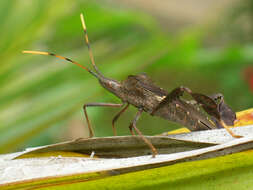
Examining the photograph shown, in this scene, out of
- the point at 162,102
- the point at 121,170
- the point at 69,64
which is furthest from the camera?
the point at 69,64

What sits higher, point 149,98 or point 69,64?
point 69,64

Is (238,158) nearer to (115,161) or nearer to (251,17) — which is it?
(115,161)

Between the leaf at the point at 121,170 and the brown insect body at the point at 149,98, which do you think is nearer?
the leaf at the point at 121,170

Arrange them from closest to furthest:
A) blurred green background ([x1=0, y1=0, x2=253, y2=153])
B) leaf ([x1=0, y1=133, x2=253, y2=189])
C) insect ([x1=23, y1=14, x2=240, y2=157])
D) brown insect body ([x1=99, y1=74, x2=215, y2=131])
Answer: leaf ([x1=0, y1=133, x2=253, y2=189]), insect ([x1=23, y1=14, x2=240, y2=157]), brown insect body ([x1=99, y1=74, x2=215, y2=131]), blurred green background ([x1=0, y1=0, x2=253, y2=153])

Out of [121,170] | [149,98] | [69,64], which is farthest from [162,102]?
[69,64]

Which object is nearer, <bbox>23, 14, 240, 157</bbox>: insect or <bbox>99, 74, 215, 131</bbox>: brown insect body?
<bbox>23, 14, 240, 157</bbox>: insect

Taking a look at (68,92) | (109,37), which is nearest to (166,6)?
(109,37)

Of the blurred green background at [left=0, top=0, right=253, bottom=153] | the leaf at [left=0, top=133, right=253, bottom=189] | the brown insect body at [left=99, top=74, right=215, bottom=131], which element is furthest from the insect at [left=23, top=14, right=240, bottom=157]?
the blurred green background at [left=0, top=0, right=253, bottom=153]

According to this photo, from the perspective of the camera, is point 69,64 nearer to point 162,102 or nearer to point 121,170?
point 162,102

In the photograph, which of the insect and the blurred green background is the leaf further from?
the blurred green background

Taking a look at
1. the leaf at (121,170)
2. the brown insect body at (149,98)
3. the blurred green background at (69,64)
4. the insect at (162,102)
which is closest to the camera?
the leaf at (121,170)

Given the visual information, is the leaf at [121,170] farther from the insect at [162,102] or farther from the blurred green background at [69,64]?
the blurred green background at [69,64]

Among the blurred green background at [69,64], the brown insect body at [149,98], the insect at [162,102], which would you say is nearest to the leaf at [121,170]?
the insect at [162,102]
